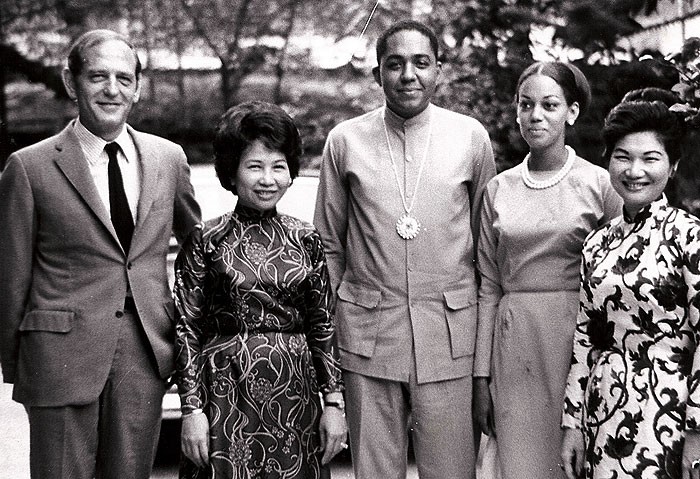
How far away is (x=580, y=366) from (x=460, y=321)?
47 centimetres

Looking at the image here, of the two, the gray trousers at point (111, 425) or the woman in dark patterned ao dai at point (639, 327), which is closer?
the woman in dark patterned ao dai at point (639, 327)

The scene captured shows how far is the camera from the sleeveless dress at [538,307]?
2957 millimetres

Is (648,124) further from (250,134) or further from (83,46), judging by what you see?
(83,46)

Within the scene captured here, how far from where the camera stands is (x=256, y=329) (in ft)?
9.15

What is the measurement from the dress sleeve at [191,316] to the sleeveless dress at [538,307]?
1.01m

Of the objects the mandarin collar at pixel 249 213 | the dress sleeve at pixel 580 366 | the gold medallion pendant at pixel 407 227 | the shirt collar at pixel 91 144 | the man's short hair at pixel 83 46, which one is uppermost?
the man's short hair at pixel 83 46

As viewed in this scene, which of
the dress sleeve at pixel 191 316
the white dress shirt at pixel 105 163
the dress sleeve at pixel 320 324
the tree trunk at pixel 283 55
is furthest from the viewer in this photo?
the tree trunk at pixel 283 55

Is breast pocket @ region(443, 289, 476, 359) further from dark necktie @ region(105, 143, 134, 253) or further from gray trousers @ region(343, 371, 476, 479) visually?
dark necktie @ region(105, 143, 134, 253)

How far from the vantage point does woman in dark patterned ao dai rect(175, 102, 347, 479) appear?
2.74 m

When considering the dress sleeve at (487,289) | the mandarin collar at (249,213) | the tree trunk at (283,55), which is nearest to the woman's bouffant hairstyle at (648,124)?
the dress sleeve at (487,289)

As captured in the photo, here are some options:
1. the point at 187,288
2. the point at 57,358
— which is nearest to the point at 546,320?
the point at 187,288

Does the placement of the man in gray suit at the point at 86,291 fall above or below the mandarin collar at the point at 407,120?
below

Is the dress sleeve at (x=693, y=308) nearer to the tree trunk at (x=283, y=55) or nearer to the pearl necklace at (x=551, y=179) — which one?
the pearl necklace at (x=551, y=179)

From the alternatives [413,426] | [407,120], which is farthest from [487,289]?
[407,120]
